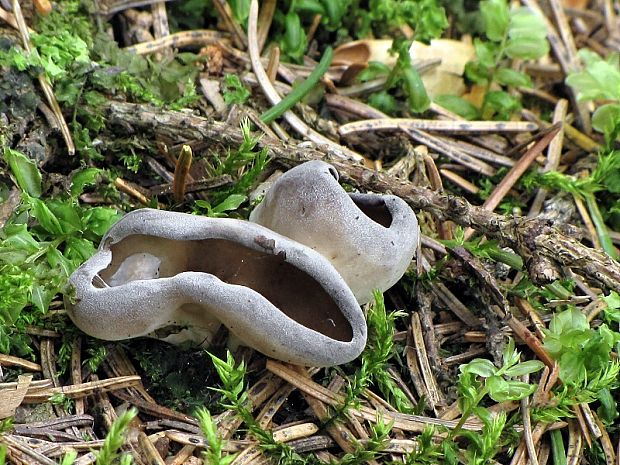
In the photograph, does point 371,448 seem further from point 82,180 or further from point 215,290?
point 82,180

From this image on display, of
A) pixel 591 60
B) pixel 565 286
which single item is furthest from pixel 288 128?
pixel 591 60

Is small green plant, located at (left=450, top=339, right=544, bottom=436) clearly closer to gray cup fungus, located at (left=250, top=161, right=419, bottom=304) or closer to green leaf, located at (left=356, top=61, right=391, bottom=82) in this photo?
gray cup fungus, located at (left=250, top=161, right=419, bottom=304)

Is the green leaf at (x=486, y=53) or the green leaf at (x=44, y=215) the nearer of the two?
the green leaf at (x=44, y=215)

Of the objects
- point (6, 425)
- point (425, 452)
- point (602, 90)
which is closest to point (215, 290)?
point (6, 425)

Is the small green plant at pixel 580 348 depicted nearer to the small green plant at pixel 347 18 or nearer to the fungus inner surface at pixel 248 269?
the fungus inner surface at pixel 248 269

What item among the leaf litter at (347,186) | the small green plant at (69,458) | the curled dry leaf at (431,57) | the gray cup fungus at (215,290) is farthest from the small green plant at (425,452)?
the curled dry leaf at (431,57)

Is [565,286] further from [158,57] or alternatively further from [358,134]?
[158,57]
